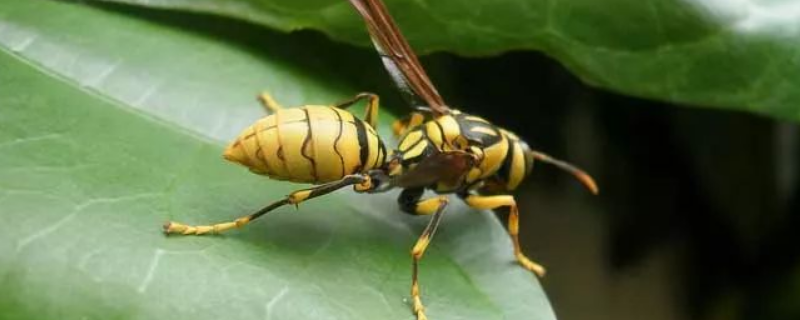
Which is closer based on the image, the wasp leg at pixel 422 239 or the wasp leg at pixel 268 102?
the wasp leg at pixel 422 239

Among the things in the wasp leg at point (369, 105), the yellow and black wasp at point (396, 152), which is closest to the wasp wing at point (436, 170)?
the yellow and black wasp at point (396, 152)

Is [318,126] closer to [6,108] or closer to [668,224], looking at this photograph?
[6,108]

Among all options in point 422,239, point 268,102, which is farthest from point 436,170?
point 268,102

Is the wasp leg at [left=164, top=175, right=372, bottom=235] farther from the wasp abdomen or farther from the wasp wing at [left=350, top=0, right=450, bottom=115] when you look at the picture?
the wasp wing at [left=350, top=0, right=450, bottom=115]

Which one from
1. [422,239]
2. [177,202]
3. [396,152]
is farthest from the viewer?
[396,152]

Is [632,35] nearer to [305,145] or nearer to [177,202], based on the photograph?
[305,145]

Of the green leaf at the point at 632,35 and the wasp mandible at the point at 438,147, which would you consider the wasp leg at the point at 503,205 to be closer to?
the wasp mandible at the point at 438,147
